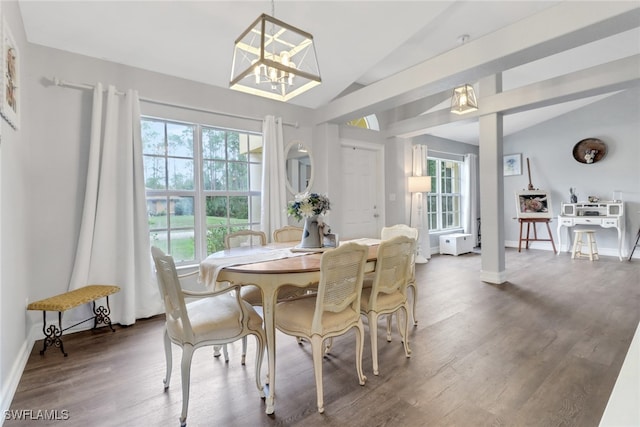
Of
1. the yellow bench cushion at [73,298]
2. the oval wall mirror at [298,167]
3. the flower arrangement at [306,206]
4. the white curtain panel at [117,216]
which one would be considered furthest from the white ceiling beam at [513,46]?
the yellow bench cushion at [73,298]

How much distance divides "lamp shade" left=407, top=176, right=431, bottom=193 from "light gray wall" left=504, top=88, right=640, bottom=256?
3251mm

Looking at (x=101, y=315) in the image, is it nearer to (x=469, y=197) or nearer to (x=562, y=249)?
(x=469, y=197)

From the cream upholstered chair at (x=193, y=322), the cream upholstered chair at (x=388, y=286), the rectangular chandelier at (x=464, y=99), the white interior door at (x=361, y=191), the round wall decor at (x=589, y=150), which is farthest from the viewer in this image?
the round wall decor at (x=589, y=150)

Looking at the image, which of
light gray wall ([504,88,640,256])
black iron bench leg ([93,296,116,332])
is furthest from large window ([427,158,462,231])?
black iron bench leg ([93,296,116,332])

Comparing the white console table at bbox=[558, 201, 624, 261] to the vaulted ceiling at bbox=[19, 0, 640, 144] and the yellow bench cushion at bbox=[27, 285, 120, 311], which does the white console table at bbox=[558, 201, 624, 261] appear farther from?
the yellow bench cushion at bbox=[27, 285, 120, 311]

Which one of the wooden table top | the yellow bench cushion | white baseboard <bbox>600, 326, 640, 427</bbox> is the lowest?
the yellow bench cushion

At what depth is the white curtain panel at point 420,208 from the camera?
6082mm

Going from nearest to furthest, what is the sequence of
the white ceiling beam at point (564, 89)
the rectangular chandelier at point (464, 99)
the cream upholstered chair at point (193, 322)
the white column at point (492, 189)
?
the cream upholstered chair at point (193, 322)
the white ceiling beam at point (564, 89)
the rectangular chandelier at point (464, 99)
the white column at point (492, 189)

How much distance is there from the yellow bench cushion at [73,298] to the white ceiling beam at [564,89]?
16.0 ft

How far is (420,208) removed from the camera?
20.2 ft

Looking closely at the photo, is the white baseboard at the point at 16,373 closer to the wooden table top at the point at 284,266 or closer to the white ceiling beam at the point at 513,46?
the wooden table top at the point at 284,266

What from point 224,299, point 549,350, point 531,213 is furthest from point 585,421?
point 531,213

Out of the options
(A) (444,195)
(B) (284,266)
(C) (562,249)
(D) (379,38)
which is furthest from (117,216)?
(C) (562,249)

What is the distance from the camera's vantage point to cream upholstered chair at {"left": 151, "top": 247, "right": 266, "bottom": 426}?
5.50ft
